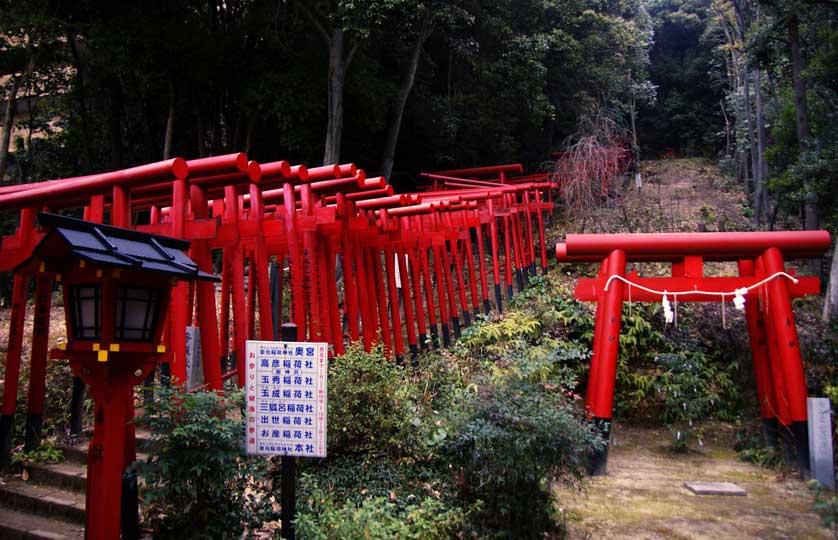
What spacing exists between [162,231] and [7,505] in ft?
10.6

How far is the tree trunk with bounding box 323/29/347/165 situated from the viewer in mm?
16219

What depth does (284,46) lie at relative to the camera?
17312 millimetres

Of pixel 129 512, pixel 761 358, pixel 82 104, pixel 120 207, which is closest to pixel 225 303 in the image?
pixel 120 207

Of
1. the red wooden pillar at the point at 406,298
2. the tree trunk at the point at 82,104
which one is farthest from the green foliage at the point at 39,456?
the tree trunk at the point at 82,104

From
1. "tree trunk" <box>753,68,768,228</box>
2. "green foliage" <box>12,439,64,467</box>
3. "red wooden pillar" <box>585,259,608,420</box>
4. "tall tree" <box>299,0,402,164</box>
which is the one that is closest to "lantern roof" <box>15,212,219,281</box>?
"green foliage" <box>12,439,64,467</box>

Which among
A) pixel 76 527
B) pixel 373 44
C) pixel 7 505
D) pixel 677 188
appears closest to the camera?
pixel 76 527

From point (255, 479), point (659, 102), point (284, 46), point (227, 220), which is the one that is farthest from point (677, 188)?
point (255, 479)

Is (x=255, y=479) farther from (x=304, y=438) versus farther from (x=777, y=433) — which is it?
(x=777, y=433)

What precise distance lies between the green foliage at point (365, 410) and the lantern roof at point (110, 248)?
73.9 inches

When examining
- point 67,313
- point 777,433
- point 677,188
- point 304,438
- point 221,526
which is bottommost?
point 777,433

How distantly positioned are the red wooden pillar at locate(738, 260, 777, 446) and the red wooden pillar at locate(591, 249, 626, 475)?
2307mm

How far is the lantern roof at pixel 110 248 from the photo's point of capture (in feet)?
15.1

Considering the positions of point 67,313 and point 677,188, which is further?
point 677,188

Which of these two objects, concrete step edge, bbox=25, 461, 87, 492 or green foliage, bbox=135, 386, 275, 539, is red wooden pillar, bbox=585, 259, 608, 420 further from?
concrete step edge, bbox=25, 461, 87, 492
